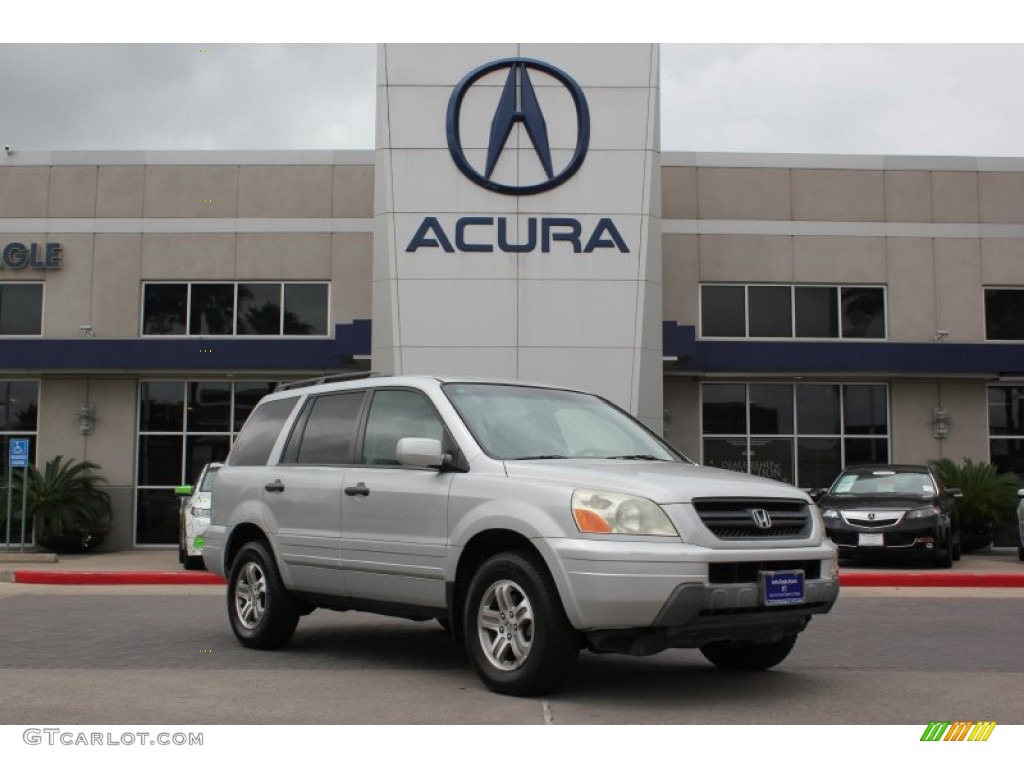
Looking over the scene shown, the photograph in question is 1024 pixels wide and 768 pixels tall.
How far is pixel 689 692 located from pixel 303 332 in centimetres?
1740

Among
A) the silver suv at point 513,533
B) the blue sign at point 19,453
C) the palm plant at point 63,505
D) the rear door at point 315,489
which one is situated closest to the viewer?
the silver suv at point 513,533

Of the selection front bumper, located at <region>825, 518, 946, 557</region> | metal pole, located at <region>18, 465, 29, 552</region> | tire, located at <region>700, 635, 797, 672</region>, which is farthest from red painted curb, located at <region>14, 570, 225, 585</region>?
tire, located at <region>700, 635, 797, 672</region>

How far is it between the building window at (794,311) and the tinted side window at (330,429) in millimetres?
15775

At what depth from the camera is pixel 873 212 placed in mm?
23312

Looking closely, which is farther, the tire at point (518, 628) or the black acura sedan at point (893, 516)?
the black acura sedan at point (893, 516)

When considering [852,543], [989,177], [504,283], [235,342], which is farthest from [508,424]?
[989,177]

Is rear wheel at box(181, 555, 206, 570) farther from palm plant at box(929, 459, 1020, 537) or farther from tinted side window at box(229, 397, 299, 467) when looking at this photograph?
palm plant at box(929, 459, 1020, 537)

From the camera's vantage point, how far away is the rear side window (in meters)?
7.92

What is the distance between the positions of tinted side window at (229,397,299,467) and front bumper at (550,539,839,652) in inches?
131

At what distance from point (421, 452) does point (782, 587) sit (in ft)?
7.14

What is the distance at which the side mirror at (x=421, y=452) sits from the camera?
22.2 ft

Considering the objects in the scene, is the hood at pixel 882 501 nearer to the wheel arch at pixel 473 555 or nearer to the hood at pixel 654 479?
the hood at pixel 654 479

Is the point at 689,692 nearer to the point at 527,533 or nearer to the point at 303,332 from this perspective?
the point at 527,533
